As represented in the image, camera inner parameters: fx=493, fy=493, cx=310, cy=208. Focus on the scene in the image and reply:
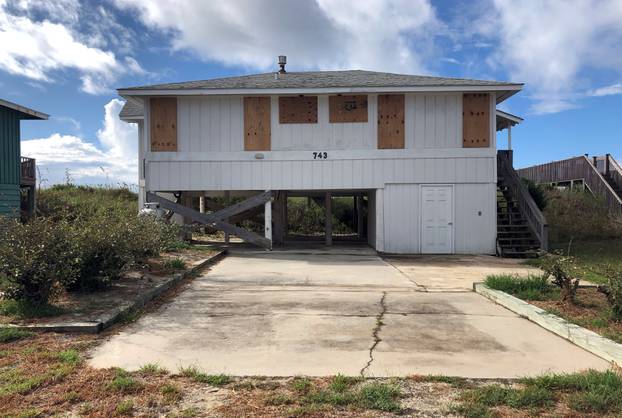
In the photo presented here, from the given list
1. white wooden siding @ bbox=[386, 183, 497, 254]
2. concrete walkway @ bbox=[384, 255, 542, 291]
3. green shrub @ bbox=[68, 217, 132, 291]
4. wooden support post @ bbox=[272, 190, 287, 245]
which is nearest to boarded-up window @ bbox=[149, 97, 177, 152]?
wooden support post @ bbox=[272, 190, 287, 245]

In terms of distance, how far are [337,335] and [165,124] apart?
11.8 m

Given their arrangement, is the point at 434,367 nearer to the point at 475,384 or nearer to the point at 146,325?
the point at 475,384

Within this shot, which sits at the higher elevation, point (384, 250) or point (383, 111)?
point (383, 111)

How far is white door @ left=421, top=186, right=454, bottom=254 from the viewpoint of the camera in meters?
15.2

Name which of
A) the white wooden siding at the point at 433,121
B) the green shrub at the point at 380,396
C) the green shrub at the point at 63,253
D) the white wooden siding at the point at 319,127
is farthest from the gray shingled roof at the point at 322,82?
the green shrub at the point at 380,396

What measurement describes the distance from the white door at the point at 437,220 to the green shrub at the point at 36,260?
1094cm

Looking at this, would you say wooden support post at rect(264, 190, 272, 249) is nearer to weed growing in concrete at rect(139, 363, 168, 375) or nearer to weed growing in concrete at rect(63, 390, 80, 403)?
weed growing in concrete at rect(139, 363, 168, 375)

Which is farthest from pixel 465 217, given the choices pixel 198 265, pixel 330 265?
pixel 198 265

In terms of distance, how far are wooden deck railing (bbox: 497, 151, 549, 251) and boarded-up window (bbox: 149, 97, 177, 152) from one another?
35.6 ft

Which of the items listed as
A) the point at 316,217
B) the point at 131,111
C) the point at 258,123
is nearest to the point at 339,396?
the point at 258,123

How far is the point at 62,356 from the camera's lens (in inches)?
181

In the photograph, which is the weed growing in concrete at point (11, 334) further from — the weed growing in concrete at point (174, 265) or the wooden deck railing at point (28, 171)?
the wooden deck railing at point (28, 171)

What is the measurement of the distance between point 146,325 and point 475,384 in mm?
3851

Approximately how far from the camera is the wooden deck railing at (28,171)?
2023 centimetres
